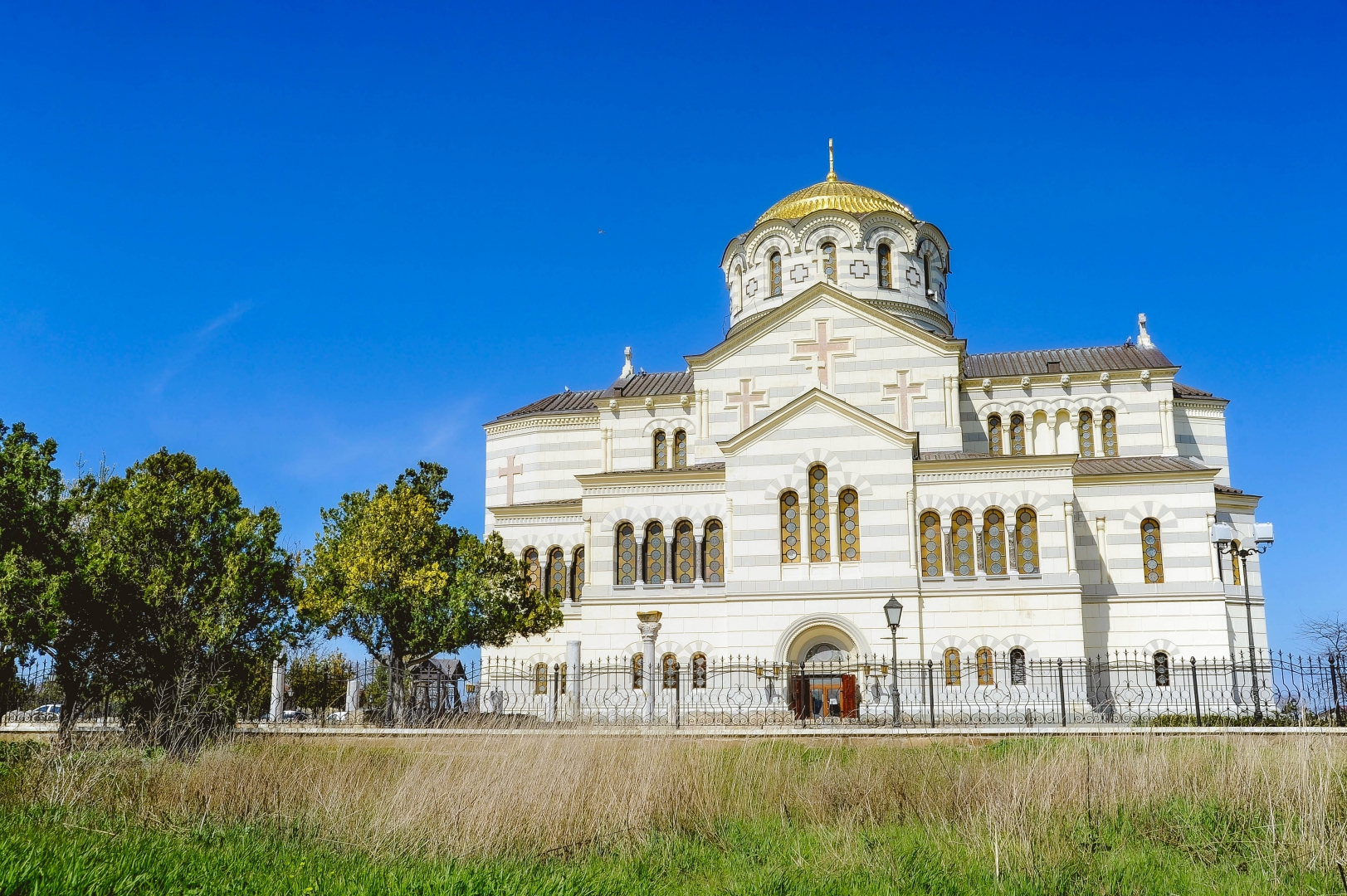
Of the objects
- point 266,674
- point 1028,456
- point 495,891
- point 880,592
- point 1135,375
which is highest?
point 1135,375

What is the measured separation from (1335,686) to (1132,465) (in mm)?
12632

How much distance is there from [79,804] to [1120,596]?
2865 cm

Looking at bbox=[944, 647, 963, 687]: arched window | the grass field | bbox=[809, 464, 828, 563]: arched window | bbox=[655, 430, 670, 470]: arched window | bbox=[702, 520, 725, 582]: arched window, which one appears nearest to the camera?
the grass field

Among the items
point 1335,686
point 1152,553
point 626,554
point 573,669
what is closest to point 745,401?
point 626,554

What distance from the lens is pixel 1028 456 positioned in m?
30.8

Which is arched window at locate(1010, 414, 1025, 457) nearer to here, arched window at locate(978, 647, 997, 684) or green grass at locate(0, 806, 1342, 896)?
arched window at locate(978, 647, 997, 684)

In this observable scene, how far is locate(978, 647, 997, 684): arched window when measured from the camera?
2966cm

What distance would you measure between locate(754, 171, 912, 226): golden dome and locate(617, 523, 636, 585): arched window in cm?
1306

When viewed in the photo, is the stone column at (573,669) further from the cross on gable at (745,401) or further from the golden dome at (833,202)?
the golden dome at (833,202)

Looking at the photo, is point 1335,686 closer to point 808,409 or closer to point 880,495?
point 880,495

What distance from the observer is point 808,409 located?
32094 millimetres

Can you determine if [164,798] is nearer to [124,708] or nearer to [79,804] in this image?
[79,804]

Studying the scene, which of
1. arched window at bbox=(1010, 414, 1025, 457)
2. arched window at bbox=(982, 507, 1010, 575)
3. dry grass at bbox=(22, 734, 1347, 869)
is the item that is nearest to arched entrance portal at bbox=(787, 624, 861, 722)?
arched window at bbox=(982, 507, 1010, 575)

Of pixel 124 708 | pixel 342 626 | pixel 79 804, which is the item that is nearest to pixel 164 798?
pixel 79 804
